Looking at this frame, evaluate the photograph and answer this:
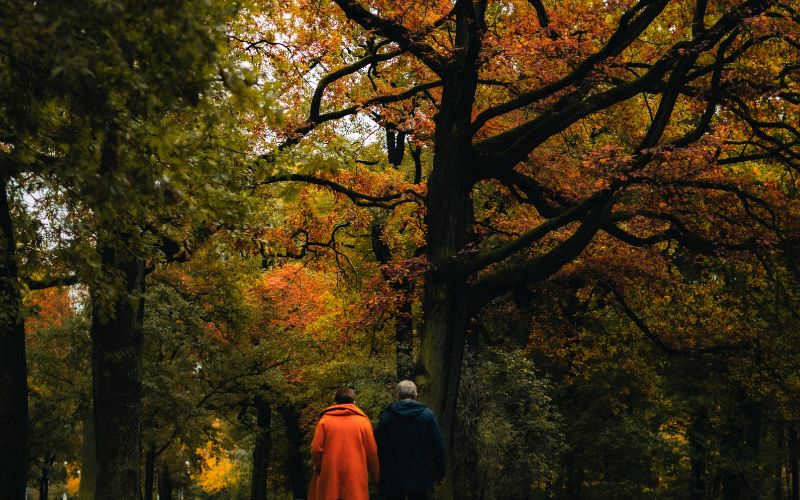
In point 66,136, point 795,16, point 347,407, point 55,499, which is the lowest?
point 55,499

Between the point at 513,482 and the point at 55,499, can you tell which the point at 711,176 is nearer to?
the point at 513,482

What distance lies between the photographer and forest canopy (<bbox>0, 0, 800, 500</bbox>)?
22.6ft

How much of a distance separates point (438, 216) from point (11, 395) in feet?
20.9

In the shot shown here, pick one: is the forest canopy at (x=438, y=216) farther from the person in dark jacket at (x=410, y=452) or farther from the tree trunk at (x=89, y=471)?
the person in dark jacket at (x=410, y=452)

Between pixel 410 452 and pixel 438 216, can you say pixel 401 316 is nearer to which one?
pixel 438 216

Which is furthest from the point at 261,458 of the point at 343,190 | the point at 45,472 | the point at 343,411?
the point at 343,411

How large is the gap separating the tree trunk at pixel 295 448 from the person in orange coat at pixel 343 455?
27.1m

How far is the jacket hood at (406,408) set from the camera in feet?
26.3

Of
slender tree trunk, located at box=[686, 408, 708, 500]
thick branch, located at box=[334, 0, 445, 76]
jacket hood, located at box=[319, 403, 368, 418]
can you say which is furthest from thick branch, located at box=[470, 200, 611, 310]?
slender tree trunk, located at box=[686, 408, 708, 500]

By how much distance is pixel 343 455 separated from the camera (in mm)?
7887

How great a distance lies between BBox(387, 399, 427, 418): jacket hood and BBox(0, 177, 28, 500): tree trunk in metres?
4.21

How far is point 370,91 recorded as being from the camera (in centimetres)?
1838

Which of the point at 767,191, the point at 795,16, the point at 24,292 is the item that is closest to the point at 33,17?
the point at 24,292

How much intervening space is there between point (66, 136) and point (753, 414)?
2130 cm
